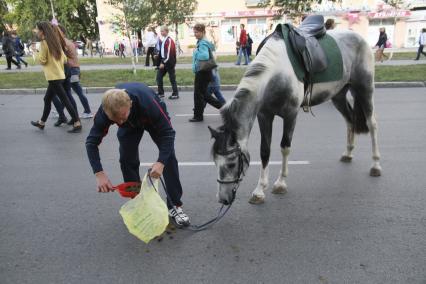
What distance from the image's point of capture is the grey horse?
325cm

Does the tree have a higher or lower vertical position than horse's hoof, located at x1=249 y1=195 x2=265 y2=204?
higher

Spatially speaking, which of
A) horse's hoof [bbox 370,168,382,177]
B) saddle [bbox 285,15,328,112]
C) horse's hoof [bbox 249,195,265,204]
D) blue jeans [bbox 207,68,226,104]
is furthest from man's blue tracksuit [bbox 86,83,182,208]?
blue jeans [bbox 207,68,226,104]

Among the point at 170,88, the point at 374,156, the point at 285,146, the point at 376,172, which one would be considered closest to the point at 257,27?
the point at 170,88

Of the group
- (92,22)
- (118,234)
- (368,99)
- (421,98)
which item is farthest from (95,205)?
(92,22)

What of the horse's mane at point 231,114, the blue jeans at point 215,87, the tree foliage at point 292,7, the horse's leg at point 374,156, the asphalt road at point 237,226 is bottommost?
the asphalt road at point 237,226

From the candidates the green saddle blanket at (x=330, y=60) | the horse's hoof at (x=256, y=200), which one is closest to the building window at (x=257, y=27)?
the green saddle blanket at (x=330, y=60)

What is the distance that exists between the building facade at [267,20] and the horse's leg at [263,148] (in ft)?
107

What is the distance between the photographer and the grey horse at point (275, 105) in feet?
10.6

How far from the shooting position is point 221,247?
3.28 m

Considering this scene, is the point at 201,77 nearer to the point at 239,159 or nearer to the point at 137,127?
the point at 137,127

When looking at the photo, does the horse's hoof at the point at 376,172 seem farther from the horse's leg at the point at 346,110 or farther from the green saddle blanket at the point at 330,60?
the green saddle blanket at the point at 330,60

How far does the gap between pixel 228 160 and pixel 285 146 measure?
125cm

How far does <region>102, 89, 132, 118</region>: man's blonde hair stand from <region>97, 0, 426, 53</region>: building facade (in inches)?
1332

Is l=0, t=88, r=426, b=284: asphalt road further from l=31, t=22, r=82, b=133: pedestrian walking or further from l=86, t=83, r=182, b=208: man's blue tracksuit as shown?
l=31, t=22, r=82, b=133: pedestrian walking
